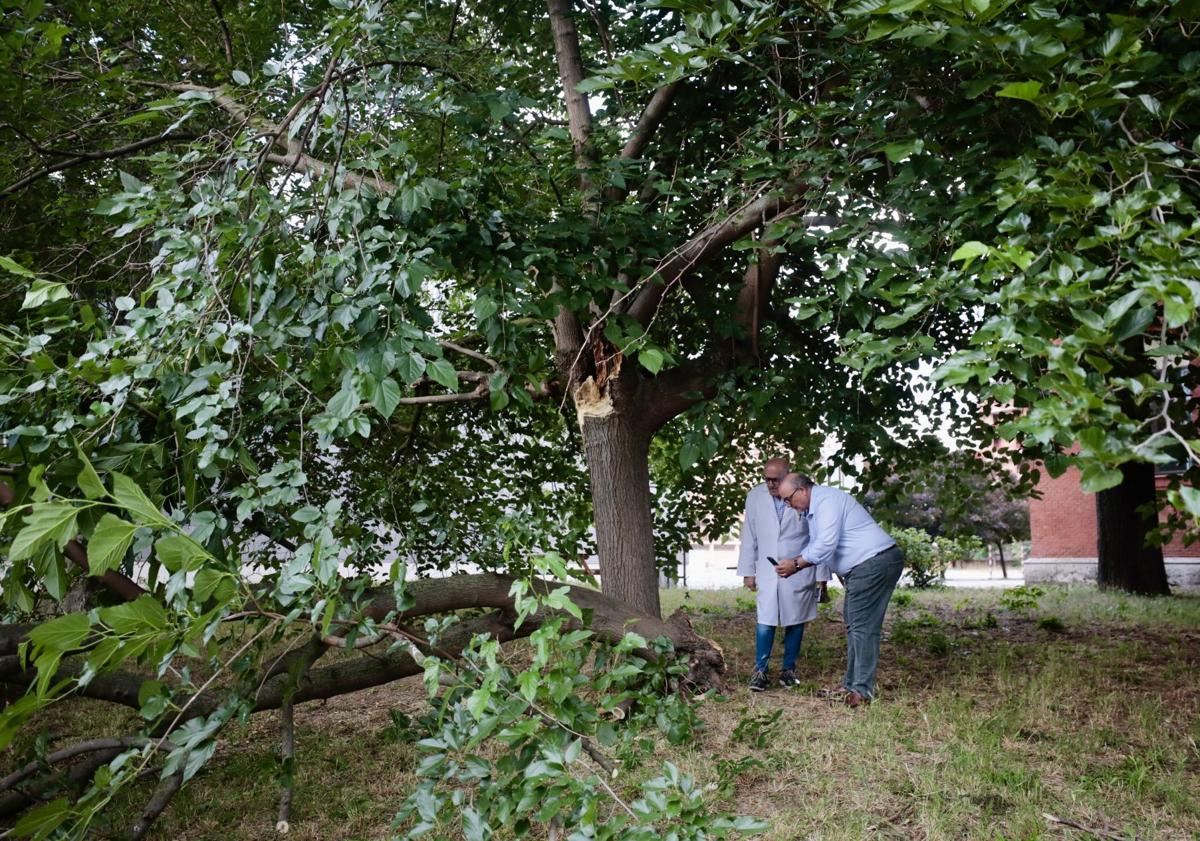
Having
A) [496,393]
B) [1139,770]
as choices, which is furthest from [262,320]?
[1139,770]

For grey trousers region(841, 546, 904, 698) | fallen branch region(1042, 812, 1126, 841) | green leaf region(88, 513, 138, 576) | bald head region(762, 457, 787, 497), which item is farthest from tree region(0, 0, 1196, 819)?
fallen branch region(1042, 812, 1126, 841)

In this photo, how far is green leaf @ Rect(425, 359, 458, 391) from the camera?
2.94 m

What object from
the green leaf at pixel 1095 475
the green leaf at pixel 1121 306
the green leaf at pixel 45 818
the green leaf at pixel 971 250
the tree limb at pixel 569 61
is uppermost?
the tree limb at pixel 569 61

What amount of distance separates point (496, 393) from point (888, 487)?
18.1 ft

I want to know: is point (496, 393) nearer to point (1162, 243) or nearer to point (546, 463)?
point (1162, 243)

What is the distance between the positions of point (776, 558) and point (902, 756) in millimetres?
2264

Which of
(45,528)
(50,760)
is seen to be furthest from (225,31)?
(45,528)

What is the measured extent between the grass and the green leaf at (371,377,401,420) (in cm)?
179

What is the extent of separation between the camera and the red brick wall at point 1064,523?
61.0ft

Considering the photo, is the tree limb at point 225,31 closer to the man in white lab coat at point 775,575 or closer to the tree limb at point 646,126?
the tree limb at point 646,126

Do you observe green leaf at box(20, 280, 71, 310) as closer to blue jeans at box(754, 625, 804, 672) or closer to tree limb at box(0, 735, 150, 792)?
tree limb at box(0, 735, 150, 792)

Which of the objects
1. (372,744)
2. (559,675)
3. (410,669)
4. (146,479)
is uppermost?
(146,479)

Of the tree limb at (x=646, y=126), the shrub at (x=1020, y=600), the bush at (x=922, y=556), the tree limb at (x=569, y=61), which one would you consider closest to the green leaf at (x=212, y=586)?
the tree limb at (x=646, y=126)

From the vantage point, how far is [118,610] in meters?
2.16
